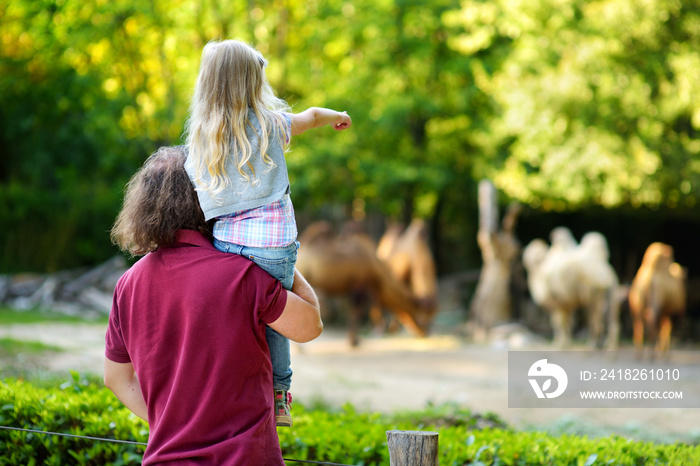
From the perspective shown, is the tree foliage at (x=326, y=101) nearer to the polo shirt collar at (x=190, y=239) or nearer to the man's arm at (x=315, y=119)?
the man's arm at (x=315, y=119)

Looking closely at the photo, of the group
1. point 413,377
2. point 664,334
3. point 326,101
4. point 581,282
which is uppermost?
point 326,101

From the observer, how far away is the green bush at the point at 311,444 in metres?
3.43

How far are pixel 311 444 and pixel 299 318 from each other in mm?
1600

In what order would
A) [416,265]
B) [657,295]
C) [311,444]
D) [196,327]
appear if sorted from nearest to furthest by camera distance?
1. [196,327]
2. [311,444]
3. [657,295]
4. [416,265]

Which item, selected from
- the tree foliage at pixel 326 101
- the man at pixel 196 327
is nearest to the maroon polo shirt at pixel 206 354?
the man at pixel 196 327

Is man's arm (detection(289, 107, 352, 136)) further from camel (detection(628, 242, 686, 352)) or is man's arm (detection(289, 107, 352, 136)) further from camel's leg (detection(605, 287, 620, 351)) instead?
camel's leg (detection(605, 287, 620, 351))

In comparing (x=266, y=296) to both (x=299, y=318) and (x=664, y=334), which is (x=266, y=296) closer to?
(x=299, y=318)

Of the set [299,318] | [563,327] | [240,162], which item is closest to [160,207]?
[240,162]

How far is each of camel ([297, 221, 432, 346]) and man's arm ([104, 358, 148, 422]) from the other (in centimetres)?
965

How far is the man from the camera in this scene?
2.20 meters

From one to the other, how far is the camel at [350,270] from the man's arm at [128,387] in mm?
9650

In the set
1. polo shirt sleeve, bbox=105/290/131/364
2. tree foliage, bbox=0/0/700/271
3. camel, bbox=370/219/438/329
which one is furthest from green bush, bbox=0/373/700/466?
camel, bbox=370/219/438/329

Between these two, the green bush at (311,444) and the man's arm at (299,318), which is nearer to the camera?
the man's arm at (299,318)

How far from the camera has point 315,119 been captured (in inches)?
104
